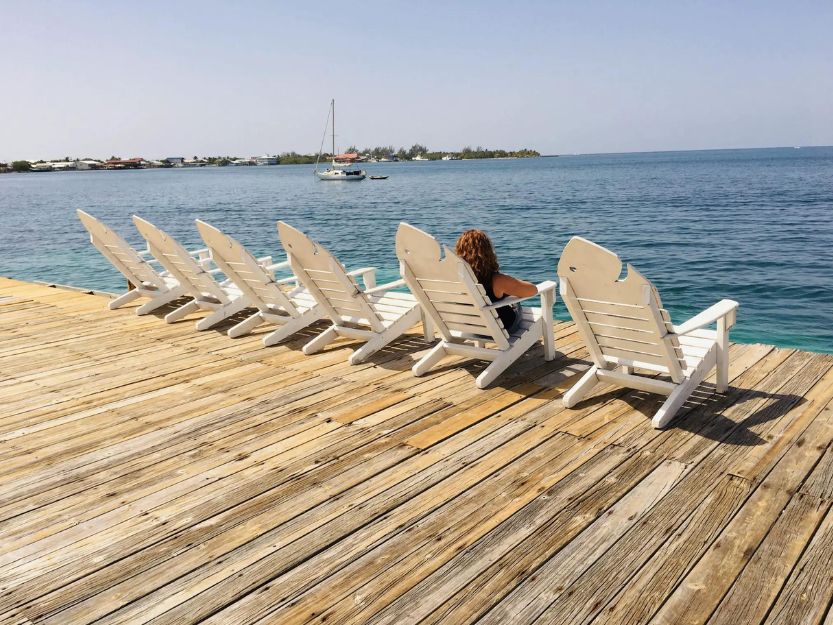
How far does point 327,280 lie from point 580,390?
2250 mm

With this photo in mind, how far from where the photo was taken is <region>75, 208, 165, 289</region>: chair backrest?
7.73 m

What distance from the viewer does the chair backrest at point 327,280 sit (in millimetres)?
5430

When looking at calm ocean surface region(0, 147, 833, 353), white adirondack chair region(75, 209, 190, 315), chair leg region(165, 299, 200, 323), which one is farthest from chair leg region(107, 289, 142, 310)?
calm ocean surface region(0, 147, 833, 353)

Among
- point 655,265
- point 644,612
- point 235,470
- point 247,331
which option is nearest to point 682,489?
point 644,612

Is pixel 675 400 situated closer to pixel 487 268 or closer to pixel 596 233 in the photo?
pixel 487 268

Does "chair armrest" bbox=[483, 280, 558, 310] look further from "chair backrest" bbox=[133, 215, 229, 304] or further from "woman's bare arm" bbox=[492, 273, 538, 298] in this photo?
"chair backrest" bbox=[133, 215, 229, 304]

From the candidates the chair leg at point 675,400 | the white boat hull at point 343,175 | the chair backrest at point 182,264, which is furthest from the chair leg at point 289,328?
the white boat hull at point 343,175

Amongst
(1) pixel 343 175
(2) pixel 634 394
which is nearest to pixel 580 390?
(2) pixel 634 394

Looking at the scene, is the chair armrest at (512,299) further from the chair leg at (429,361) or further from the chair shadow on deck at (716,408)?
Answer: the chair shadow on deck at (716,408)

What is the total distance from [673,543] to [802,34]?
86395 millimetres

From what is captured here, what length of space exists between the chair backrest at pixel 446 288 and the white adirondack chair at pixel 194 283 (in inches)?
107

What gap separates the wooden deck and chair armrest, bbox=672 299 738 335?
1.76 ft

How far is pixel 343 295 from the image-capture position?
5.70 meters

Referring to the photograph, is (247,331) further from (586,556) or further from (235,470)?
(586,556)
